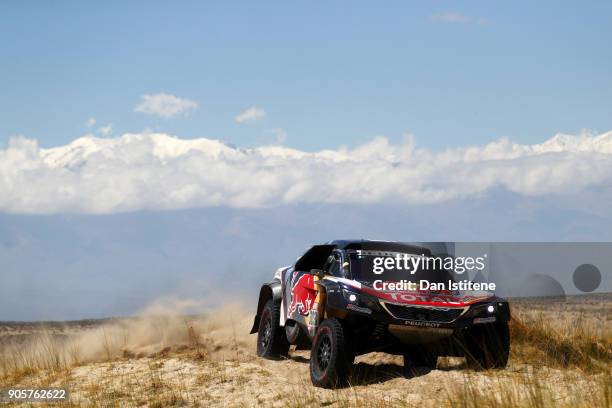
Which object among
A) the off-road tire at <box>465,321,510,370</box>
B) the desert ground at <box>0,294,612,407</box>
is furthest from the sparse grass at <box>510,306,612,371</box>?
the off-road tire at <box>465,321,510,370</box>

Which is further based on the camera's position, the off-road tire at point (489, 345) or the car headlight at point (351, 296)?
the off-road tire at point (489, 345)

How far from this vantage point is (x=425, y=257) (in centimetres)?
1398

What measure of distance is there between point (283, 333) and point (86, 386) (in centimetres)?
345

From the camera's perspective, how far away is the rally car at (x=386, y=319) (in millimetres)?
12492

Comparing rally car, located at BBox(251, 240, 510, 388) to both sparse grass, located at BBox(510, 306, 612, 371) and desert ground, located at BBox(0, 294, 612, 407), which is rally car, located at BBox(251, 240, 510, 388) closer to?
desert ground, located at BBox(0, 294, 612, 407)

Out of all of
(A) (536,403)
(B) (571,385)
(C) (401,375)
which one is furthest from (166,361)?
(A) (536,403)

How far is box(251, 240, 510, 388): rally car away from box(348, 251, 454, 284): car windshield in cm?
2

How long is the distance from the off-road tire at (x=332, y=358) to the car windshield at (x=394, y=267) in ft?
3.43

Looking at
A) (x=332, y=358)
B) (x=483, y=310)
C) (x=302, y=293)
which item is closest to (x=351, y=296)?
(x=332, y=358)

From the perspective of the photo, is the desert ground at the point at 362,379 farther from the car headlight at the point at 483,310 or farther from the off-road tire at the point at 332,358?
the car headlight at the point at 483,310

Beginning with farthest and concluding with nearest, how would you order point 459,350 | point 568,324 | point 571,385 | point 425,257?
1. point 568,324
2. point 425,257
3. point 459,350
4. point 571,385

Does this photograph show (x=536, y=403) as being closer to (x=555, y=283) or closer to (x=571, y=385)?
(x=571, y=385)

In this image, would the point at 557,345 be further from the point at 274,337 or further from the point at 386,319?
the point at 274,337

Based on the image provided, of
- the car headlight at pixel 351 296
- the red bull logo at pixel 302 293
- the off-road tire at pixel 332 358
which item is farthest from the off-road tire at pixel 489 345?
the red bull logo at pixel 302 293
